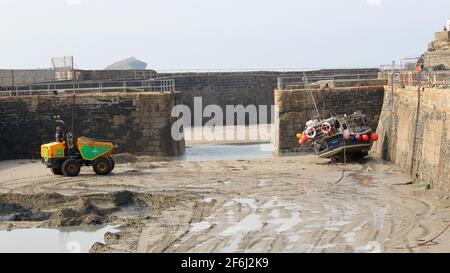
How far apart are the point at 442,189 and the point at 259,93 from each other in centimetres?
2684

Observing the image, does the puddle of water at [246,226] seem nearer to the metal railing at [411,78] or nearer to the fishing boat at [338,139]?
the fishing boat at [338,139]

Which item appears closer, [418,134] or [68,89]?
[418,134]

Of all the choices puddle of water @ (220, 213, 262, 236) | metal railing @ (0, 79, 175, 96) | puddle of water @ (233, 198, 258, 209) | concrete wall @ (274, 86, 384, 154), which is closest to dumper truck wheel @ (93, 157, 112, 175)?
puddle of water @ (233, 198, 258, 209)

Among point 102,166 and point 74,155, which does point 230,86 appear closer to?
point 102,166

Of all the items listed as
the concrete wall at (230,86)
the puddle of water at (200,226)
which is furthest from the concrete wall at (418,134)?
the concrete wall at (230,86)

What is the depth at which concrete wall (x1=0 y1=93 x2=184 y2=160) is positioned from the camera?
92.0ft

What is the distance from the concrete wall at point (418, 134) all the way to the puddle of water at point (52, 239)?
299 inches

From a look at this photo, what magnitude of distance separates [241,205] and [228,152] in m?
13.7

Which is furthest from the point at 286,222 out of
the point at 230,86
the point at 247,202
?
the point at 230,86

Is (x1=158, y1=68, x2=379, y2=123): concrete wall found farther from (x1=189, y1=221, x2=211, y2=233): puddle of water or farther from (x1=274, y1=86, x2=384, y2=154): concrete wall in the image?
(x1=189, y1=221, x2=211, y2=233): puddle of water

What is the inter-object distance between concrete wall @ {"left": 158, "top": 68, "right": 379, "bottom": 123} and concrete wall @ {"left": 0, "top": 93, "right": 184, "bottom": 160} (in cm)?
1503

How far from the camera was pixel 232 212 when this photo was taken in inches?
660

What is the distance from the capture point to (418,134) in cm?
2156

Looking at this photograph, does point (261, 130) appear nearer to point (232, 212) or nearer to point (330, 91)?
point (330, 91)
